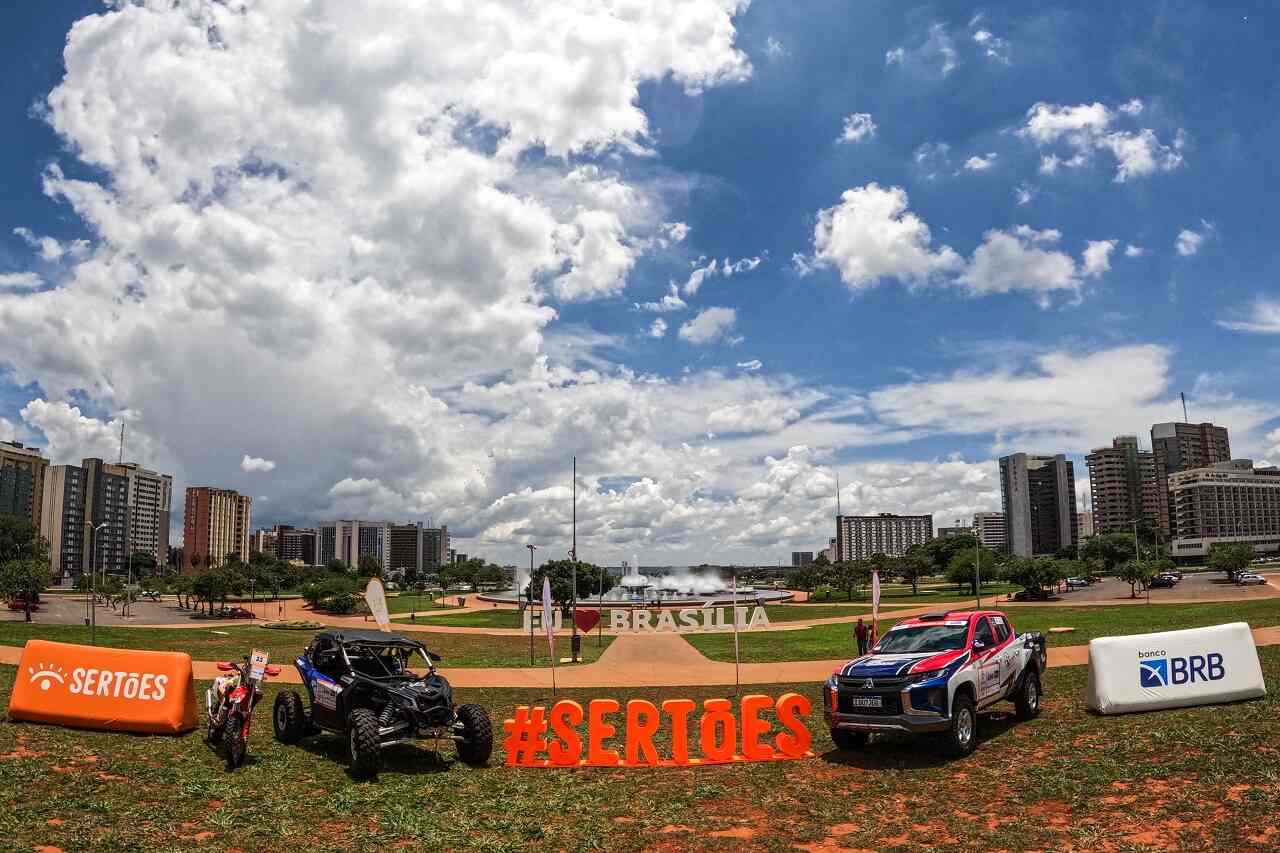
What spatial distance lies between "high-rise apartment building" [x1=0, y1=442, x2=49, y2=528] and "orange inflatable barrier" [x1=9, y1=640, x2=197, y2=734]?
190767 millimetres

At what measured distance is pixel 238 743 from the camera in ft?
40.4

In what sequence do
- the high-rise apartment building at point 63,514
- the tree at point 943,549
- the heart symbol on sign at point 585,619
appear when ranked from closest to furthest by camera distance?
the heart symbol on sign at point 585,619
the tree at point 943,549
the high-rise apartment building at point 63,514

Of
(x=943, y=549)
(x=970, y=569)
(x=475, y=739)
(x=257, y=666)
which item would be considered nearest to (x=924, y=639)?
(x=475, y=739)

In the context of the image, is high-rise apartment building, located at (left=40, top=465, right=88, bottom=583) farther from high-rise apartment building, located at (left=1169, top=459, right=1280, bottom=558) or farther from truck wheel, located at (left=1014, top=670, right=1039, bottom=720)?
high-rise apartment building, located at (left=1169, top=459, right=1280, bottom=558)

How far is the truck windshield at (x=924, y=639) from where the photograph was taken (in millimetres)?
13477

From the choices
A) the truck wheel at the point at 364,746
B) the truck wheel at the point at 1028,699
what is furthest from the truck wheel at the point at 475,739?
the truck wheel at the point at 1028,699

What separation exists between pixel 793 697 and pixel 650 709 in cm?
241

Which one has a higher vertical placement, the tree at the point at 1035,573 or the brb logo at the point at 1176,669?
the brb logo at the point at 1176,669

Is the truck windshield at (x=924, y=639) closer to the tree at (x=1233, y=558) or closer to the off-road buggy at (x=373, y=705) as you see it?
the off-road buggy at (x=373, y=705)

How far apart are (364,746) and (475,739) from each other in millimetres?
1835

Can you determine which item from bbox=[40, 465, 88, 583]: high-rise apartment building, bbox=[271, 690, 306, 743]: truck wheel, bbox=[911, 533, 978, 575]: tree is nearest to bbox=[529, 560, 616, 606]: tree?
bbox=[911, 533, 978, 575]: tree

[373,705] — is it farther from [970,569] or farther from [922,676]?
[970,569]

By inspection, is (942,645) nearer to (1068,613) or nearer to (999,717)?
(999,717)

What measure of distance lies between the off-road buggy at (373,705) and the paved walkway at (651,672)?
10330 mm
